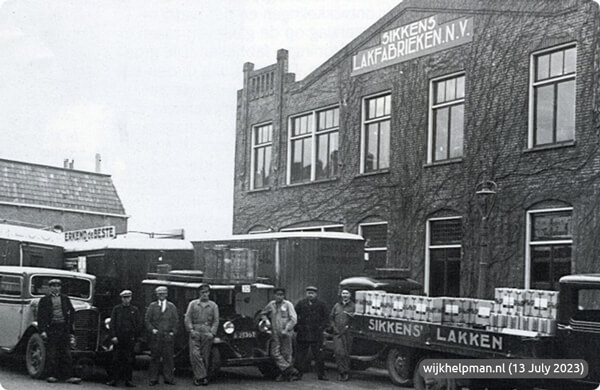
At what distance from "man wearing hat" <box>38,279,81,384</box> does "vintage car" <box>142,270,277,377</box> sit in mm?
1929

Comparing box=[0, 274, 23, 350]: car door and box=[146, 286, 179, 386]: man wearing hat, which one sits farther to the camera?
box=[0, 274, 23, 350]: car door

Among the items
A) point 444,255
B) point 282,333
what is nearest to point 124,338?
point 282,333

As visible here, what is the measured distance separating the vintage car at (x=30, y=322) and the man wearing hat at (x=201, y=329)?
1.76 meters

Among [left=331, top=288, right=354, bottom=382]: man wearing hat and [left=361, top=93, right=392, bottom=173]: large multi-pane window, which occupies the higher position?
[left=361, top=93, right=392, bottom=173]: large multi-pane window

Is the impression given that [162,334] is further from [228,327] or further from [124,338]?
[228,327]

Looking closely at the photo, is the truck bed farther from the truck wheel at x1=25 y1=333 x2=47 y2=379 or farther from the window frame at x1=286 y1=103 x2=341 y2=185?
the window frame at x1=286 y1=103 x2=341 y2=185

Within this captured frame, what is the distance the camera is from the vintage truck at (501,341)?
10117mm

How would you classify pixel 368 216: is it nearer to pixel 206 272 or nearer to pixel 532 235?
pixel 532 235

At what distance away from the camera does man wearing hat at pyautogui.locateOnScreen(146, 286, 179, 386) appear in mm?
13094

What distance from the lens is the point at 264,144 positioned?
1042 inches


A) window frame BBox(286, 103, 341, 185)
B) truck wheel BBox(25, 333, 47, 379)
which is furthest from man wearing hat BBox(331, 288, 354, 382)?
window frame BBox(286, 103, 341, 185)

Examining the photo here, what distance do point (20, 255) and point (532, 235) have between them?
1085 centimetres

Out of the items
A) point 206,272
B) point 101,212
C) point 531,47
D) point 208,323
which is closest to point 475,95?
point 531,47

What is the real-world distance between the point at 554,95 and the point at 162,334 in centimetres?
972
